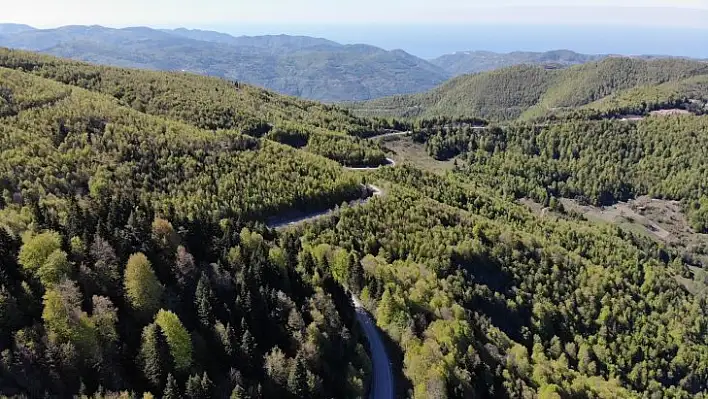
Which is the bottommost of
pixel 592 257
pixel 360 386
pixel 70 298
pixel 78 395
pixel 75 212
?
pixel 592 257

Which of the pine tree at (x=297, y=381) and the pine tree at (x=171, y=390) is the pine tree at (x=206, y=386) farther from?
the pine tree at (x=297, y=381)

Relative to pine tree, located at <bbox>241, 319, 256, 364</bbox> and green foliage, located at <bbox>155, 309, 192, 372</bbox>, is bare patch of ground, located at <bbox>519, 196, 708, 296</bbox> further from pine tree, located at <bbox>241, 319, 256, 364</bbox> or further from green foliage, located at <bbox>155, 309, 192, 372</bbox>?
green foliage, located at <bbox>155, 309, 192, 372</bbox>

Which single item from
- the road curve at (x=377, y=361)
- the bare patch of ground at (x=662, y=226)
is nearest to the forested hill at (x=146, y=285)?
the road curve at (x=377, y=361)

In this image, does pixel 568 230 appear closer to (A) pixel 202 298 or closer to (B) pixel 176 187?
(B) pixel 176 187

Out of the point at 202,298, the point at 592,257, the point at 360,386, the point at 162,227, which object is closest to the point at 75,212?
the point at 162,227

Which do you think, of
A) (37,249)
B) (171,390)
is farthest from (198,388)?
(37,249)

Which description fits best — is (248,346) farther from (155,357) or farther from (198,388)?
(155,357)

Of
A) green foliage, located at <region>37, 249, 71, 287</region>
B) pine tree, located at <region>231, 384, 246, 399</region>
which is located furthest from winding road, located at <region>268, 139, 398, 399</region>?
green foliage, located at <region>37, 249, 71, 287</region>
